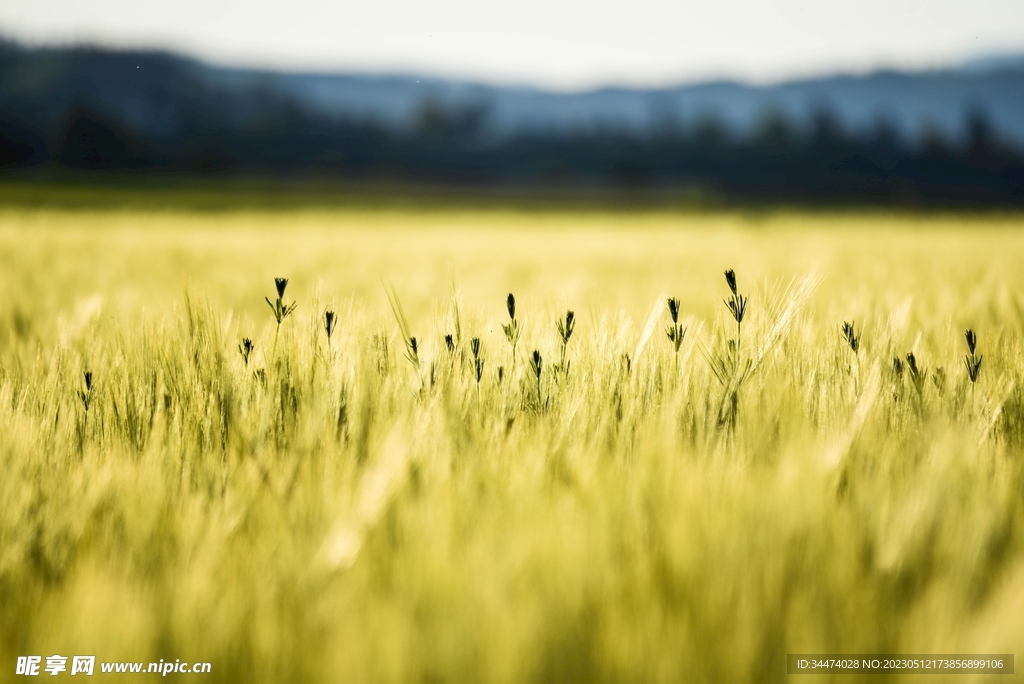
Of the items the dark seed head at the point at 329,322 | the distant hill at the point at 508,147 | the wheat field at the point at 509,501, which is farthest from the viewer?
the distant hill at the point at 508,147

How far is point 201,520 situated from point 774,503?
79 cm

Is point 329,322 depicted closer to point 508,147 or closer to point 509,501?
point 509,501

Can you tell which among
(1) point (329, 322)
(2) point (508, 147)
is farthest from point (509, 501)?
(2) point (508, 147)

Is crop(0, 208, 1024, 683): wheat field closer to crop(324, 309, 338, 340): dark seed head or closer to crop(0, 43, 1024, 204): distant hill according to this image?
crop(324, 309, 338, 340): dark seed head

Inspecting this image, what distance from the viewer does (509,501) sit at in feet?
3.01

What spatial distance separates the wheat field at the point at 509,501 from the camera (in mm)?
688

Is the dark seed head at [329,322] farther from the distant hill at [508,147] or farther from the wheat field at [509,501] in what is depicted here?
the distant hill at [508,147]

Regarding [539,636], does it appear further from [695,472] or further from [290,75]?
[290,75]

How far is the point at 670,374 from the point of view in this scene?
1390mm

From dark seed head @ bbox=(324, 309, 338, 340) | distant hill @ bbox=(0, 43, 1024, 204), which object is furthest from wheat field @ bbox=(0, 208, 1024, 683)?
distant hill @ bbox=(0, 43, 1024, 204)

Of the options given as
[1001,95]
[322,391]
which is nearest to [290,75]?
[1001,95]

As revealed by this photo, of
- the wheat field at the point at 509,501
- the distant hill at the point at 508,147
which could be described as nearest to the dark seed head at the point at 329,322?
the wheat field at the point at 509,501

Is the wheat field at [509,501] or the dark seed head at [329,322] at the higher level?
the dark seed head at [329,322]

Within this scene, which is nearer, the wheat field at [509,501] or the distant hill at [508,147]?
the wheat field at [509,501]
